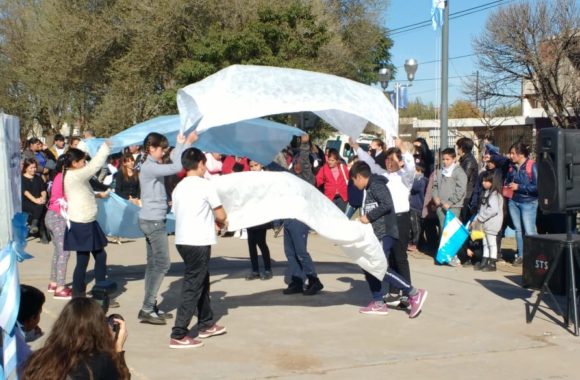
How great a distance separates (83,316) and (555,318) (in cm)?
613

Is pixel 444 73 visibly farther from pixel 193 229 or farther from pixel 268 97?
pixel 193 229

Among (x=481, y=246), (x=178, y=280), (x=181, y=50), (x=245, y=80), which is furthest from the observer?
(x=181, y=50)

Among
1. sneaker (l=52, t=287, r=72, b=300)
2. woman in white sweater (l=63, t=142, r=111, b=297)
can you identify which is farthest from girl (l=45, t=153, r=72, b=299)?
woman in white sweater (l=63, t=142, r=111, b=297)

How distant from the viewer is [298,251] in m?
9.35

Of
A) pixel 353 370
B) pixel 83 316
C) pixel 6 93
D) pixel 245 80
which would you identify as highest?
pixel 6 93

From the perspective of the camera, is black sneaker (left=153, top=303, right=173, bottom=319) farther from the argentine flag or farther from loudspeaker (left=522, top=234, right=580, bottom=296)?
the argentine flag

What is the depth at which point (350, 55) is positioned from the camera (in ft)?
112

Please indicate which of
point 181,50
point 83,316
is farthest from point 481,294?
point 181,50

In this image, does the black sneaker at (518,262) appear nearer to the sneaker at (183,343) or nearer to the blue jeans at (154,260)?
the blue jeans at (154,260)

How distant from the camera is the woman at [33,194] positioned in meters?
14.0

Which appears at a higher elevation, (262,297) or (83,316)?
(83,316)

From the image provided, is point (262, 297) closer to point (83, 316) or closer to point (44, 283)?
point (44, 283)

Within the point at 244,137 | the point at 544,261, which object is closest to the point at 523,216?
the point at 544,261

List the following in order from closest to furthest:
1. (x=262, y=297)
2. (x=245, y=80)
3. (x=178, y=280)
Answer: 1. (x=245, y=80)
2. (x=262, y=297)
3. (x=178, y=280)
